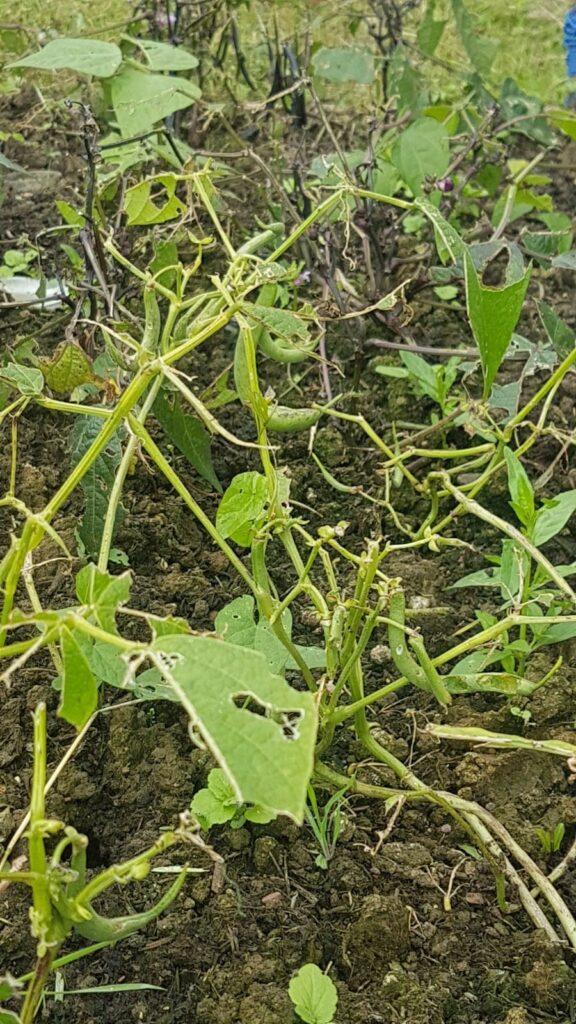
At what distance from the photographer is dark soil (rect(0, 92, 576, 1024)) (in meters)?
0.95

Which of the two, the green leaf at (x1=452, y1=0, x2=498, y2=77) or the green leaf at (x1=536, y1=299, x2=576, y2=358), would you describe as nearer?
the green leaf at (x1=536, y1=299, x2=576, y2=358)

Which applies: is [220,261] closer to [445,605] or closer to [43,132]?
[43,132]

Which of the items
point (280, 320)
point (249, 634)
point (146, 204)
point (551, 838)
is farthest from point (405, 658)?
point (146, 204)

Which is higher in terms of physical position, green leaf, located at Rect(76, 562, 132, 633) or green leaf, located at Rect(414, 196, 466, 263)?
green leaf, located at Rect(76, 562, 132, 633)

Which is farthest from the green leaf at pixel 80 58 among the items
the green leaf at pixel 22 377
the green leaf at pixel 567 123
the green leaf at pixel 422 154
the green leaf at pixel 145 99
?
the green leaf at pixel 567 123

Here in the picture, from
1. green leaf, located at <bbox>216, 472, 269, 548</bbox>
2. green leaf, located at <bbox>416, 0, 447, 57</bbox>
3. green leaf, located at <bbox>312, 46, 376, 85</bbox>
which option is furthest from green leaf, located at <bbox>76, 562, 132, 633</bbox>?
green leaf, located at <bbox>416, 0, 447, 57</bbox>

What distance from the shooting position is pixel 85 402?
129cm

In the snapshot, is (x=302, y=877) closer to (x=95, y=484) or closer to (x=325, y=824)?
(x=325, y=824)

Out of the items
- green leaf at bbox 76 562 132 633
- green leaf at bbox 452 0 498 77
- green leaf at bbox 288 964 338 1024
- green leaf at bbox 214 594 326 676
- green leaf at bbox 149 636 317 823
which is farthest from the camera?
green leaf at bbox 452 0 498 77

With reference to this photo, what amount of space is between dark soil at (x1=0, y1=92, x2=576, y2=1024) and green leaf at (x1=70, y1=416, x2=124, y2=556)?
0.24 feet

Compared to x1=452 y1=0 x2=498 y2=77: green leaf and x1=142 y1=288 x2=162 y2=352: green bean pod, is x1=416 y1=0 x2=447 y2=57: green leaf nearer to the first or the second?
x1=452 y1=0 x2=498 y2=77: green leaf

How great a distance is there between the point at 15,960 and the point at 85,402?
629mm

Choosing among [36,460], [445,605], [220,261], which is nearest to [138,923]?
[445,605]

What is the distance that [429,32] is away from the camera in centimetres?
196
